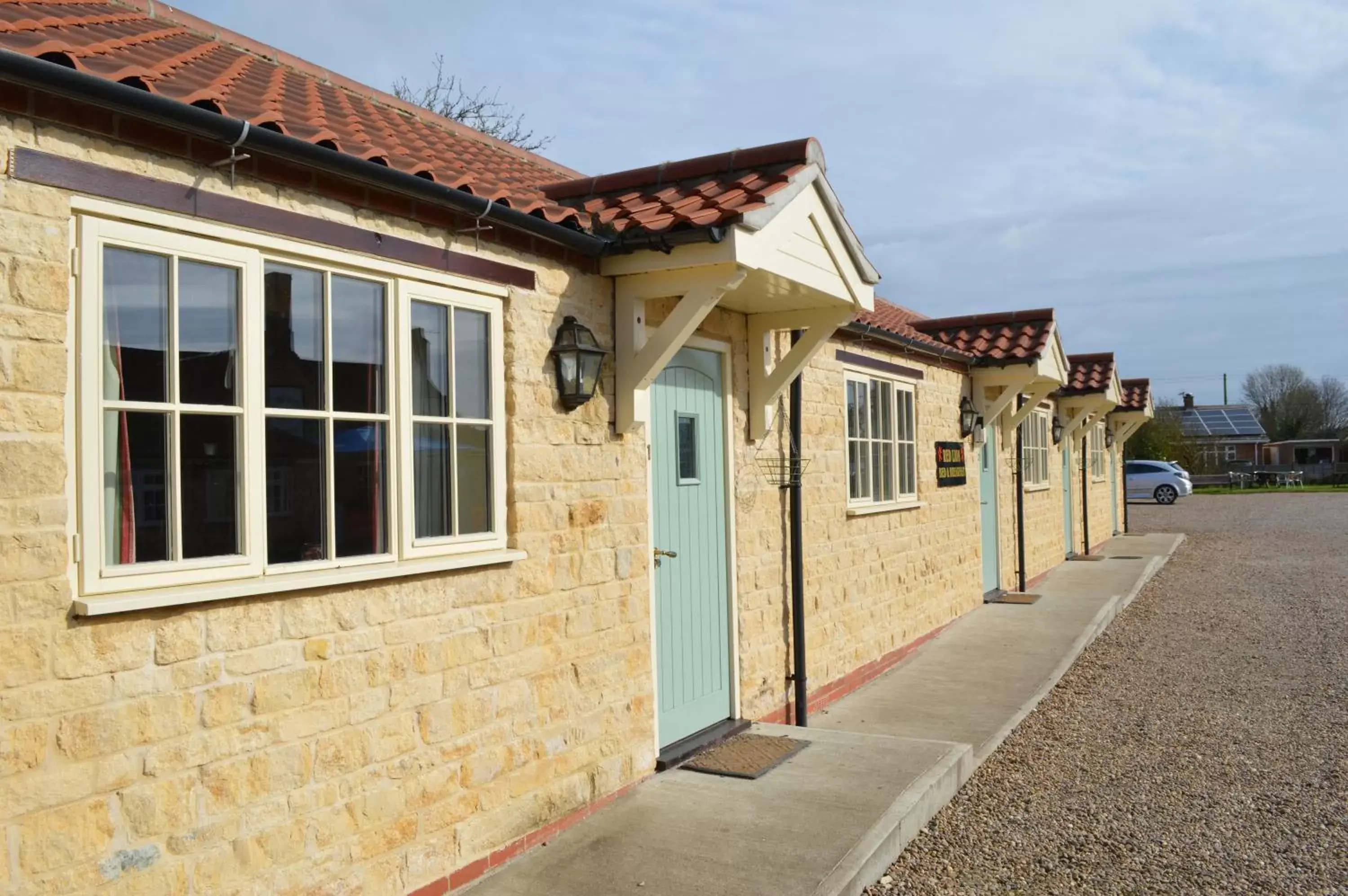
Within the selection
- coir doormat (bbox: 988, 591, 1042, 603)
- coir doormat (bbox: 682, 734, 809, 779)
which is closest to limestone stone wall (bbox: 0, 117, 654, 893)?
coir doormat (bbox: 682, 734, 809, 779)

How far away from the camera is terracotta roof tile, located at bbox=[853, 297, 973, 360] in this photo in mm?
9375

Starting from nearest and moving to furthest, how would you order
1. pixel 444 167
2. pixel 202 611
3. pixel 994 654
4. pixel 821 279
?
pixel 202 611
pixel 444 167
pixel 821 279
pixel 994 654

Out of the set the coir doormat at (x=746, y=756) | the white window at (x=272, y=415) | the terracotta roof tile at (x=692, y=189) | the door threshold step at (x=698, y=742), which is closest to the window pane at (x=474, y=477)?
the white window at (x=272, y=415)

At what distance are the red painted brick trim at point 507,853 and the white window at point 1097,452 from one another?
16.4 metres

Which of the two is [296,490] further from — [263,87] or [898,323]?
[898,323]

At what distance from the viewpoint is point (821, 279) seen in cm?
595

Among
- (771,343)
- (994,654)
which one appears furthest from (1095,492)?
(771,343)

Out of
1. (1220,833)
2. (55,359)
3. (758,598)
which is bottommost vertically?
(1220,833)

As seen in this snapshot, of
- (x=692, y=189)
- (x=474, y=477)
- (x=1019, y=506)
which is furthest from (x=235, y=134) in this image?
(x=1019, y=506)

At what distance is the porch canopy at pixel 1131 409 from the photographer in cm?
2128

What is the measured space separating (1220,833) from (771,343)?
3.82 m

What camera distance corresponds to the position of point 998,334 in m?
12.4

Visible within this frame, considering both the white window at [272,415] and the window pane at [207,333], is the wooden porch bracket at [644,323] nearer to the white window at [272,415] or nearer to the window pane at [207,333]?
the white window at [272,415]

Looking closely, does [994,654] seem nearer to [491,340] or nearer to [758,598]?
[758,598]
